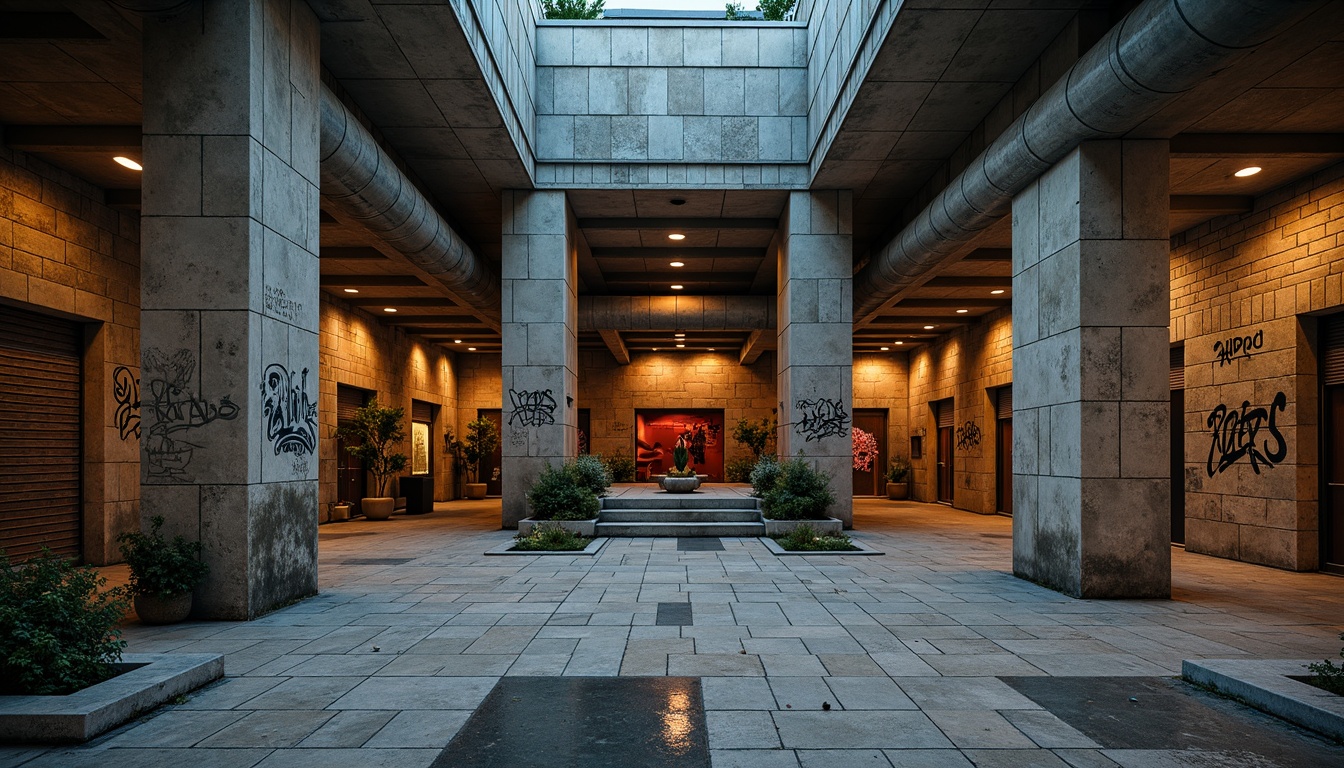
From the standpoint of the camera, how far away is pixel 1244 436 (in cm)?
1067

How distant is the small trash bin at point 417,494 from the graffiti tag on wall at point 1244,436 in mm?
15823

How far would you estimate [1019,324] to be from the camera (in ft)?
30.3

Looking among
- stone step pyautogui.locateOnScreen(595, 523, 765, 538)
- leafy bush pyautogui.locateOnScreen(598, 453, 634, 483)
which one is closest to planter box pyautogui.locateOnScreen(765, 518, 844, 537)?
stone step pyautogui.locateOnScreen(595, 523, 765, 538)

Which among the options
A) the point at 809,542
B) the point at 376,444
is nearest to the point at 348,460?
the point at 376,444

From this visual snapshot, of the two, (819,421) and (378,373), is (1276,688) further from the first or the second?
(378,373)

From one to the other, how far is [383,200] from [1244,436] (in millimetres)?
11571

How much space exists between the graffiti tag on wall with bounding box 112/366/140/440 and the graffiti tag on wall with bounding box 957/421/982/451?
55.8 feet

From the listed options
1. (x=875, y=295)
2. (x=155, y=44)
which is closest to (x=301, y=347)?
(x=155, y=44)

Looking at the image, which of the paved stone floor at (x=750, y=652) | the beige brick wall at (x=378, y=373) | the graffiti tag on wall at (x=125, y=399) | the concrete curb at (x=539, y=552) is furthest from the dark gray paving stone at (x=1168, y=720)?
the beige brick wall at (x=378, y=373)

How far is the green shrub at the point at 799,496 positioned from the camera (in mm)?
12734

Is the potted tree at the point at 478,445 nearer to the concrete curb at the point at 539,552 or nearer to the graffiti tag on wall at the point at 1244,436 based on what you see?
the concrete curb at the point at 539,552

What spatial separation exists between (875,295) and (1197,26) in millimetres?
10533

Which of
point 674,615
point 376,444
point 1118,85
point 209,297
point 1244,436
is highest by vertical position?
point 1118,85

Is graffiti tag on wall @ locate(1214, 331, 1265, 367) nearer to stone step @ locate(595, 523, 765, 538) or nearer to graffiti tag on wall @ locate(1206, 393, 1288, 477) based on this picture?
graffiti tag on wall @ locate(1206, 393, 1288, 477)
